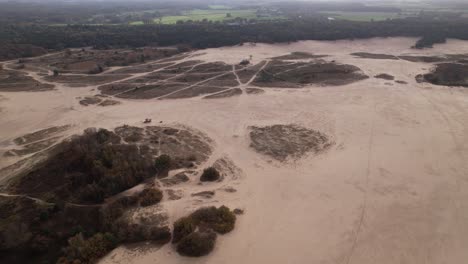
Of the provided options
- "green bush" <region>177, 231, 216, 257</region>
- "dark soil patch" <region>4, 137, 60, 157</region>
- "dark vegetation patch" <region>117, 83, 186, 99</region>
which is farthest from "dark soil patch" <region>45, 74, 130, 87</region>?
"green bush" <region>177, 231, 216, 257</region>

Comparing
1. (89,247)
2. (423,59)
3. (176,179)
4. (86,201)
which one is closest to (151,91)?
(176,179)

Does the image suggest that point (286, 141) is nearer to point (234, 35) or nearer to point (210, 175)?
point (210, 175)

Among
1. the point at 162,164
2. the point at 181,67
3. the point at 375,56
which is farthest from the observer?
the point at 375,56

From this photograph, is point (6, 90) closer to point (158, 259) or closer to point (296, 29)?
point (158, 259)

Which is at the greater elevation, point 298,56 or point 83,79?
point 298,56

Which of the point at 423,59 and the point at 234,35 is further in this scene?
the point at 234,35

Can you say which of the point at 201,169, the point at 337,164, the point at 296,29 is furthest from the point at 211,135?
the point at 296,29

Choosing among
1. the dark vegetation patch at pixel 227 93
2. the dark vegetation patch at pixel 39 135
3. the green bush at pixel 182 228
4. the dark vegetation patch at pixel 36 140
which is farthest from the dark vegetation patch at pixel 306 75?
the green bush at pixel 182 228
